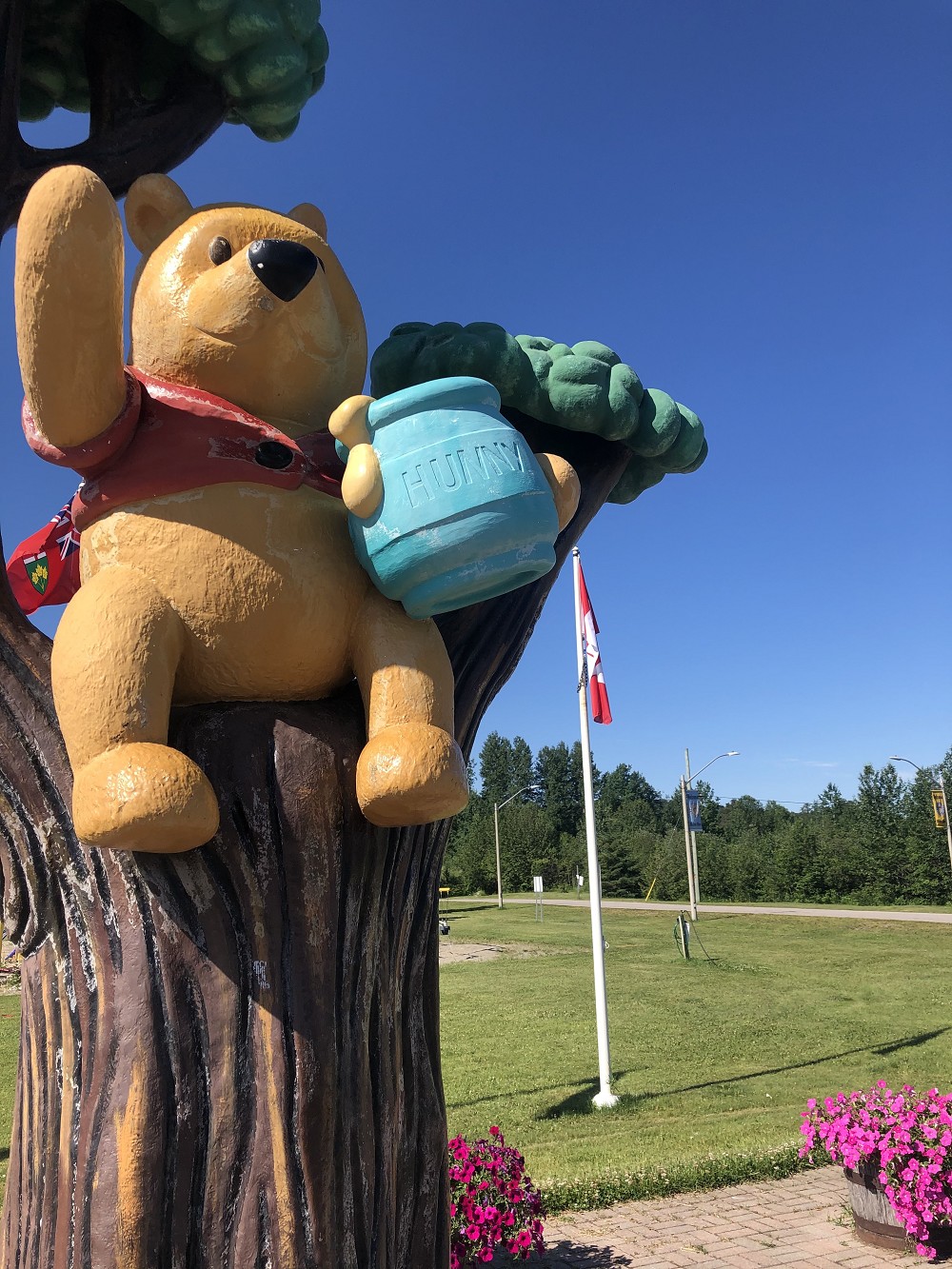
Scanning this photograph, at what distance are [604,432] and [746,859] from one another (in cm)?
3778

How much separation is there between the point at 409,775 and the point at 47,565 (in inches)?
54.2

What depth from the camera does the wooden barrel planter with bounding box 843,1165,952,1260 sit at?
5.13 meters

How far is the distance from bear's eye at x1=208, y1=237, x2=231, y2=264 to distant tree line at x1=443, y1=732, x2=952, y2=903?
27051mm

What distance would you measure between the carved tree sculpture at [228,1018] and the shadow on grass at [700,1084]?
623cm

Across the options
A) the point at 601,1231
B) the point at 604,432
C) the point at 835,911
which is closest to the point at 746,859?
the point at 835,911

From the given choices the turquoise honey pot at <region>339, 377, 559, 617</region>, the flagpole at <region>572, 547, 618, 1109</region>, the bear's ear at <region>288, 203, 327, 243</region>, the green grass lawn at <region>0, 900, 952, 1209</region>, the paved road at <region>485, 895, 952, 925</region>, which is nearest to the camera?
the turquoise honey pot at <region>339, 377, 559, 617</region>

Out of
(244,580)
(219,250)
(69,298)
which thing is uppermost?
(219,250)

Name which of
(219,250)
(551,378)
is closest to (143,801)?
(219,250)

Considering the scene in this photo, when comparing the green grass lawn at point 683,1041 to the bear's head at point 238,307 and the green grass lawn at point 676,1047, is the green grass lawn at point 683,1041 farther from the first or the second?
the bear's head at point 238,307

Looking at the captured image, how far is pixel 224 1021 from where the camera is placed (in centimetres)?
204

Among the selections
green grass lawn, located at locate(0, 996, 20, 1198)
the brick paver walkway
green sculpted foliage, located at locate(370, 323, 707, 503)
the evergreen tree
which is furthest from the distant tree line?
green sculpted foliage, located at locate(370, 323, 707, 503)

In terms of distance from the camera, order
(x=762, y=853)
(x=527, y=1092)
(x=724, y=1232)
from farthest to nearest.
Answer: (x=762, y=853), (x=527, y=1092), (x=724, y=1232)

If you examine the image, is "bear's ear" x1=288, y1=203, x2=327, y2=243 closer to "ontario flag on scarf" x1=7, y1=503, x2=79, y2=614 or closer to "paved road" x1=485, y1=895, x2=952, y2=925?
"ontario flag on scarf" x1=7, y1=503, x2=79, y2=614

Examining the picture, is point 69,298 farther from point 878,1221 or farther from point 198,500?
point 878,1221
